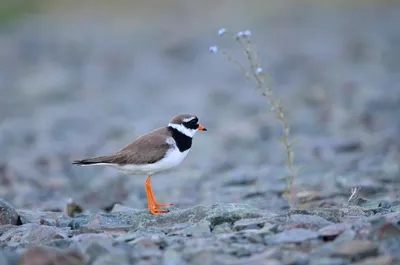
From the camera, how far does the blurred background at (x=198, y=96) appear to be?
10102 millimetres

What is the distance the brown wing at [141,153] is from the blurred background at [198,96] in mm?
1660

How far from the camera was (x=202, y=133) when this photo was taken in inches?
543

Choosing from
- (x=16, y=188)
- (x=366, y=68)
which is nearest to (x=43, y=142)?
(x=16, y=188)

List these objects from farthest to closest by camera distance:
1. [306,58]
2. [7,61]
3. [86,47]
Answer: [86,47] < [7,61] < [306,58]

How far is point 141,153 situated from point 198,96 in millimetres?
11310

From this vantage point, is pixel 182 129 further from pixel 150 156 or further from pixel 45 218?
pixel 45 218

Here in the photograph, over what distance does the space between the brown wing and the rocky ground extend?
0.50 meters

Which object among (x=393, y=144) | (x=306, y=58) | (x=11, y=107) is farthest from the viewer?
(x=306, y=58)

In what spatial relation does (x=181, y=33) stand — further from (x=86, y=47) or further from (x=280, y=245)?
(x=280, y=245)

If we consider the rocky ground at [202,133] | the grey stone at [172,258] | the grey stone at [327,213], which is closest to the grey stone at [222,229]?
the rocky ground at [202,133]

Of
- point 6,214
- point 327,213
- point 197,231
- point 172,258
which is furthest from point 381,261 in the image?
point 6,214

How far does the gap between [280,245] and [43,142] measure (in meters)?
10.0

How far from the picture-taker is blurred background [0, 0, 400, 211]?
33.1 ft

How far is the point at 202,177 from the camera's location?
34.9 ft
